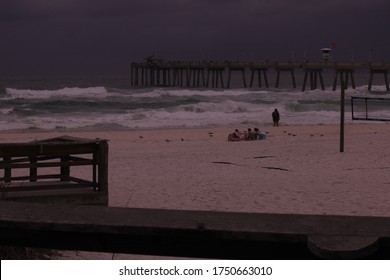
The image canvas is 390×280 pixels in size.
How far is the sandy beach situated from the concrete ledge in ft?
19.1

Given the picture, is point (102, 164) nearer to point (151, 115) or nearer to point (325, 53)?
point (151, 115)

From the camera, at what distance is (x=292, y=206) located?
8.38 m

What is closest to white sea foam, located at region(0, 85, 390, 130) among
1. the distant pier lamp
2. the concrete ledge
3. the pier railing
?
the pier railing

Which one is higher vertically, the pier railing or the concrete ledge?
Answer: the concrete ledge

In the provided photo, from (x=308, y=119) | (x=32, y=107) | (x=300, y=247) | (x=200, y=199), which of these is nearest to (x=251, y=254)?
(x=300, y=247)

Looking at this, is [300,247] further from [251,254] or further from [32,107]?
[32,107]

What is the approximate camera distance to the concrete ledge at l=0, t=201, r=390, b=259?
202 centimetres

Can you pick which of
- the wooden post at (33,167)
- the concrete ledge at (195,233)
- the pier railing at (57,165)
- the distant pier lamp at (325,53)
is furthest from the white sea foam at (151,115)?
the distant pier lamp at (325,53)

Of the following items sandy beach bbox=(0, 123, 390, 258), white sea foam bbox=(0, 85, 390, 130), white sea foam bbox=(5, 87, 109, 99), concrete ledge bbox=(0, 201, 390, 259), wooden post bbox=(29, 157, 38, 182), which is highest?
concrete ledge bbox=(0, 201, 390, 259)

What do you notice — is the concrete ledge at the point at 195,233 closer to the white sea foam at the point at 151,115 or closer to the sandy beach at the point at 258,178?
the sandy beach at the point at 258,178

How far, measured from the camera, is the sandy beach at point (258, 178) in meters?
8.61

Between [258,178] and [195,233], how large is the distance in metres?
9.18

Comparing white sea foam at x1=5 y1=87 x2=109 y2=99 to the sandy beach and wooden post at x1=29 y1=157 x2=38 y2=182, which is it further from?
wooden post at x1=29 y1=157 x2=38 y2=182

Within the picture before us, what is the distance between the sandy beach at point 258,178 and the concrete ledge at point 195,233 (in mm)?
5835
